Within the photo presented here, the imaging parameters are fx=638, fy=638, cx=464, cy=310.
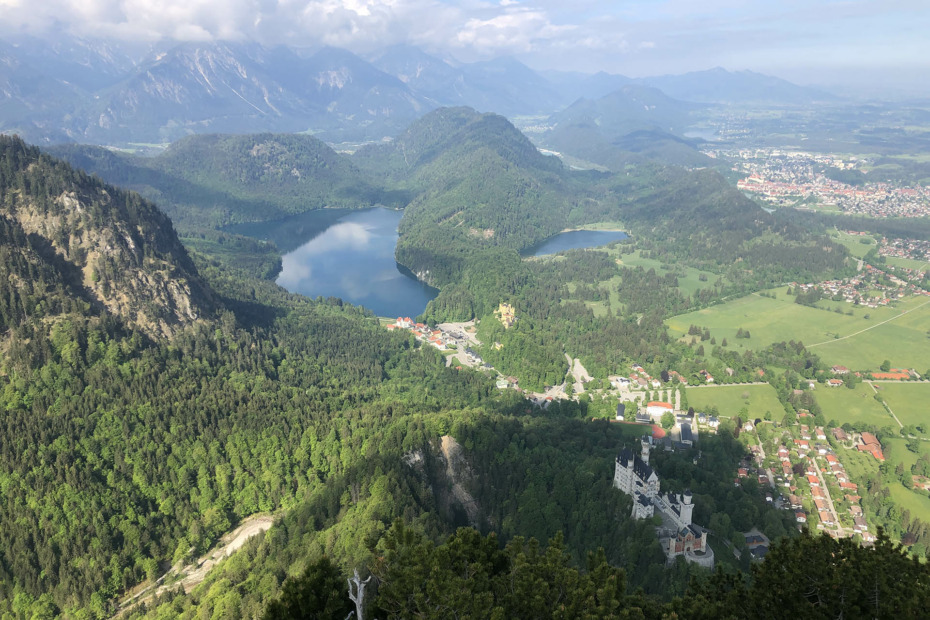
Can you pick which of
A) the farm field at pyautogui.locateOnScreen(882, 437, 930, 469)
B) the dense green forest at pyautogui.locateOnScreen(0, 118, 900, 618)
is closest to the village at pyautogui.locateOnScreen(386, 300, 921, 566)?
the farm field at pyautogui.locateOnScreen(882, 437, 930, 469)

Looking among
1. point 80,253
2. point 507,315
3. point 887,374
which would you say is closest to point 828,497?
point 887,374

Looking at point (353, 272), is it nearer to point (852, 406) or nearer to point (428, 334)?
point (428, 334)

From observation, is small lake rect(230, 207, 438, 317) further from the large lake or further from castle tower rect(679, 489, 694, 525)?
castle tower rect(679, 489, 694, 525)

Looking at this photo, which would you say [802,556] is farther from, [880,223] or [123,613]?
[880,223]

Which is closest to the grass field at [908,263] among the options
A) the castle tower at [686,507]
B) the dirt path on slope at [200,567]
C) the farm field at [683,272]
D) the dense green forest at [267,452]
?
the farm field at [683,272]

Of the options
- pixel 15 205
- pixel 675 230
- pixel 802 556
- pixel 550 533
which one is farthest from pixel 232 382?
pixel 675 230
